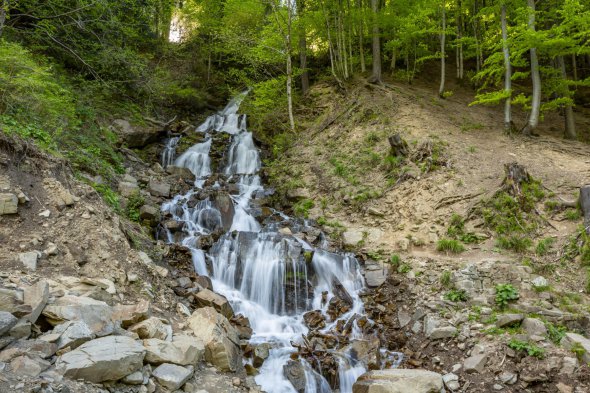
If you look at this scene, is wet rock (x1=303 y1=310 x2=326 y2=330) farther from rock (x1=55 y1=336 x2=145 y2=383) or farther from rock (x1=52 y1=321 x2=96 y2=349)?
rock (x1=52 y1=321 x2=96 y2=349)

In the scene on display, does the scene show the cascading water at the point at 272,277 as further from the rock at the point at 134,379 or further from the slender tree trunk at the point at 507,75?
the slender tree trunk at the point at 507,75

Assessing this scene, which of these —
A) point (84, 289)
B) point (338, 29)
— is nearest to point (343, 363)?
point (84, 289)

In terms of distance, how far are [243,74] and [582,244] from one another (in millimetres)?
15343

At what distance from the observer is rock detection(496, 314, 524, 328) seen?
6254 mm

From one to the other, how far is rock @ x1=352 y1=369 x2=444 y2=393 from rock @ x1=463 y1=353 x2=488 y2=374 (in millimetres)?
606

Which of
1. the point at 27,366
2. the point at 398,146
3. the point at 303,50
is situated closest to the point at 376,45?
the point at 303,50

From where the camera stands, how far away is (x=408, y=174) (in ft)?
36.4

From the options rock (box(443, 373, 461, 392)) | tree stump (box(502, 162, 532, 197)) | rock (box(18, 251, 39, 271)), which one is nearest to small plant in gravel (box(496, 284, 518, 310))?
rock (box(443, 373, 461, 392))

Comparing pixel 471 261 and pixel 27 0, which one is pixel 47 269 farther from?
pixel 27 0

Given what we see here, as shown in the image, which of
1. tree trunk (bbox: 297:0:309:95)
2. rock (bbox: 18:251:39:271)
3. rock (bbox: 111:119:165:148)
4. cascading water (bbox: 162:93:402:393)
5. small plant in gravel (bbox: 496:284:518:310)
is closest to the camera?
rock (bbox: 18:251:39:271)

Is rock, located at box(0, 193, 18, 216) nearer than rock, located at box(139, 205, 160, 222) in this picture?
Yes

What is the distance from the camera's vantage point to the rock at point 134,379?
3814 millimetres

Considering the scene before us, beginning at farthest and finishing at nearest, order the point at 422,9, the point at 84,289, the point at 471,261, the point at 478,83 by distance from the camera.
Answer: the point at 478,83 → the point at 422,9 → the point at 471,261 → the point at 84,289

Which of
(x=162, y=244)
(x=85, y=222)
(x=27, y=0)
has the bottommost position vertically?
(x=162, y=244)
